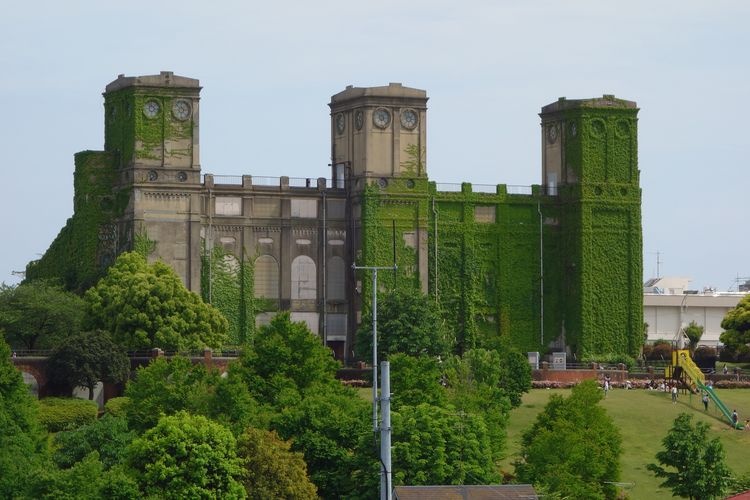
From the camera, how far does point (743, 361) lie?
14050 cm

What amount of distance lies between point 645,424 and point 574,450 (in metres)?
19.7

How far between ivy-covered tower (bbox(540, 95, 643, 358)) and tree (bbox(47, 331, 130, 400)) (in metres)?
35.2

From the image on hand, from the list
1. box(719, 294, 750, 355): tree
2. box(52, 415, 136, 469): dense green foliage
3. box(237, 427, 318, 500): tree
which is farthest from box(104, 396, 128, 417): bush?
box(719, 294, 750, 355): tree

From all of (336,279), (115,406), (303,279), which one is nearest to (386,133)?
(336,279)

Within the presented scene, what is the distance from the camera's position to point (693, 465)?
9000 cm

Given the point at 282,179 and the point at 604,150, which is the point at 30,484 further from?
the point at 604,150

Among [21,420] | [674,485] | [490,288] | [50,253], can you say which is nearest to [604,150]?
[490,288]

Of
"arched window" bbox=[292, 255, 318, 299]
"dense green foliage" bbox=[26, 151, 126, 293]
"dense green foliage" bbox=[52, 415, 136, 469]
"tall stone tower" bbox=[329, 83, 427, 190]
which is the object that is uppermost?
"tall stone tower" bbox=[329, 83, 427, 190]

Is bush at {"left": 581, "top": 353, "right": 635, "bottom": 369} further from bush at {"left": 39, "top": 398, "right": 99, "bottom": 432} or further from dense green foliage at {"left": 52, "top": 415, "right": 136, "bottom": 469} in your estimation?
dense green foliage at {"left": 52, "top": 415, "right": 136, "bottom": 469}

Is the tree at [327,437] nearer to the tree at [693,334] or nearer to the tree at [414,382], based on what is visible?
the tree at [414,382]

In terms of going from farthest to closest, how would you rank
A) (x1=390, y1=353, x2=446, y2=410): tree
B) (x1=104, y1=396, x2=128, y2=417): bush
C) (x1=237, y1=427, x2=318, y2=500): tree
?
1. (x1=104, y1=396, x2=128, y2=417): bush
2. (x1=390, y1=353, x2=446, y2=410): tree
3. (x1=237, y1=427, x2=318, y2=500): tree

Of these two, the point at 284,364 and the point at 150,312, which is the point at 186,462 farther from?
the point at 150,312

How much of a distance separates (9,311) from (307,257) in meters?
19.8

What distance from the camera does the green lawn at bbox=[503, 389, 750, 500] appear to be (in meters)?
96.9
